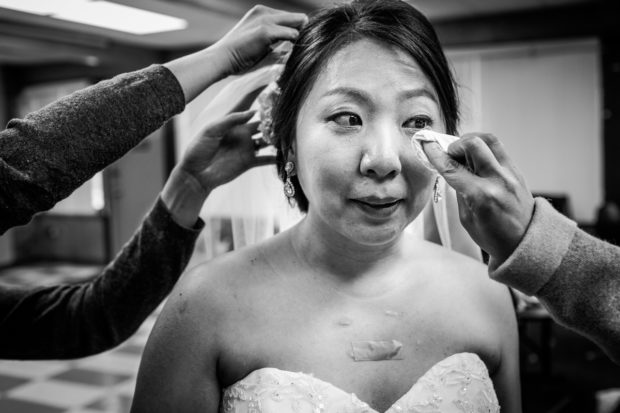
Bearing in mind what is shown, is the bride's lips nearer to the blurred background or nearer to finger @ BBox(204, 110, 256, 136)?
finger @ BBox(204, 110, 256, 136)

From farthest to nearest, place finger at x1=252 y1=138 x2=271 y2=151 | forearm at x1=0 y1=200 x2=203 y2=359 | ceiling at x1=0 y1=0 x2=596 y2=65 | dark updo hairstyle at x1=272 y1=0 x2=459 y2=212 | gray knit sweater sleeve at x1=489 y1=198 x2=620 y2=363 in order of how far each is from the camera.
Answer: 1. ceiling at x1=0 y1=0 x2=596 y2=65
2. finger at x1=252 y1=138 x2=271 y2=151
3. forearm at x1=0 y1=200 x2=203 y2=359
4. dark updo hairstyle at x1=272 y1=0 x2=459 y2=212
5. gray knit sweater sleeve at x1=489 y1=198 x2=620 y2=363

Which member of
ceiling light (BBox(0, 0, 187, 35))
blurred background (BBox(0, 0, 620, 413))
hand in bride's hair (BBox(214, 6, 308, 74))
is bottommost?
blurred background (BBox(0, 0, 620, 413))

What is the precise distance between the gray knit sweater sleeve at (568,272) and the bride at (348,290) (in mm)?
343

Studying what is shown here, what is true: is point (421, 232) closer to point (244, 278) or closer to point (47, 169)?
point (244, 278)

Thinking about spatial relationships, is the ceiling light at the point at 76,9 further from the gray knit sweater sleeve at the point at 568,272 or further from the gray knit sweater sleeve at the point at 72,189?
the gray knit sweater sleeve at the point at 568,272

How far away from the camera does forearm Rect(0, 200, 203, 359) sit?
141 cm

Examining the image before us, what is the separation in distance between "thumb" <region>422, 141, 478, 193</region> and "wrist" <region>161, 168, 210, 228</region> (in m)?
0.69

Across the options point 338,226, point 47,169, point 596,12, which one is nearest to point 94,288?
point 47,169

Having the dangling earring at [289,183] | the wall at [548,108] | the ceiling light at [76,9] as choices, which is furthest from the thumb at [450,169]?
the wall at [548,108]

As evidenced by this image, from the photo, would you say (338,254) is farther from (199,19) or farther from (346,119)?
(199,19)

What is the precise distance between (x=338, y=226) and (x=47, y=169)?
1.95 feet

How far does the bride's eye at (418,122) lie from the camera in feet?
4.11

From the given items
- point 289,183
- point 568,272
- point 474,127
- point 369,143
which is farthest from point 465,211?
point 474,127

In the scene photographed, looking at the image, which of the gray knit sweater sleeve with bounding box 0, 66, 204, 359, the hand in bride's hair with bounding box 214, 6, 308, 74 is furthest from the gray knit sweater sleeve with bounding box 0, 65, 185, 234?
the hand in bride's hair with bounding box 214, 6, 308, 74
